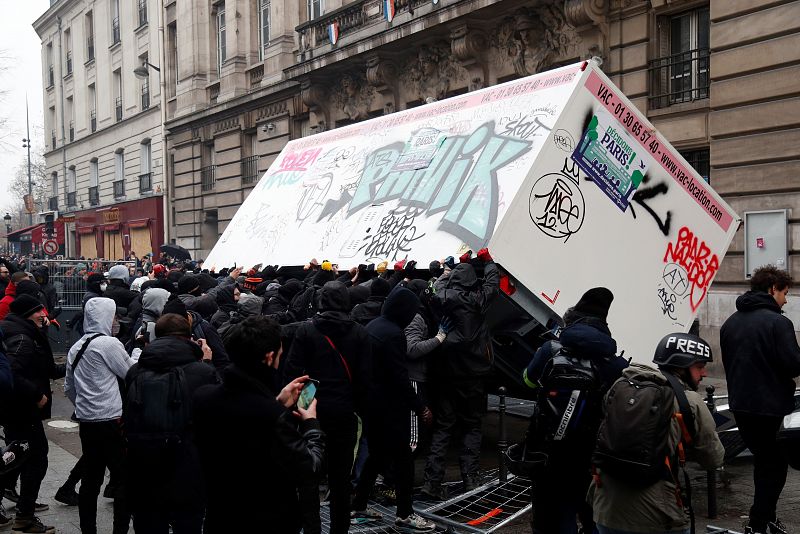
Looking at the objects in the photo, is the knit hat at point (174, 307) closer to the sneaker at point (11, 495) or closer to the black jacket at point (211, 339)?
the black jacket at point (211, 339)

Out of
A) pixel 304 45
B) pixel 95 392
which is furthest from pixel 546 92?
pixel 304 45

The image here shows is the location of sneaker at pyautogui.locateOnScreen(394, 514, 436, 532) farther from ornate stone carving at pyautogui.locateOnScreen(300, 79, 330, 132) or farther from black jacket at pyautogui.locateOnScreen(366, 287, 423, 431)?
ornate stone carving at pyautogui.locateOnScreen(300, 79, 330, 132)

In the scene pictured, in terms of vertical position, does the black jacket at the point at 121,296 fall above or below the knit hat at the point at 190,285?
below

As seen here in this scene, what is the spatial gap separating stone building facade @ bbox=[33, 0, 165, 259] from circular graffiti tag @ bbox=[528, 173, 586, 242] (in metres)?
30.3

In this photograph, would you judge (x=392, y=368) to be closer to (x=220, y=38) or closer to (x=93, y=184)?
(x=220, y=38)

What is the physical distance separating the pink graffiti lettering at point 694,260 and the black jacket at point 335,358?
3.03 metres

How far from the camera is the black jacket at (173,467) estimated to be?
4508 millimetres

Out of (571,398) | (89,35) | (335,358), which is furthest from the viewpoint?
(89,35)

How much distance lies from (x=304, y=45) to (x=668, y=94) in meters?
12.9

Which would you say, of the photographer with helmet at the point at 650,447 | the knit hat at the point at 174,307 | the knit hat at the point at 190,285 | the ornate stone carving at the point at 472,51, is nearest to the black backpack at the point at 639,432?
the photographer with helmet at the point at 650,447

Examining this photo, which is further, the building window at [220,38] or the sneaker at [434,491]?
the building window at [220,38]

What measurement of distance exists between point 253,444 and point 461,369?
3697 millimetres

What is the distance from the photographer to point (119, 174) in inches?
1578

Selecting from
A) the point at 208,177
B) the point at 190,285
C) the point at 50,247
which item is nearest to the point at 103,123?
the point at 208,177
